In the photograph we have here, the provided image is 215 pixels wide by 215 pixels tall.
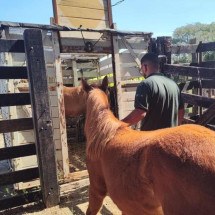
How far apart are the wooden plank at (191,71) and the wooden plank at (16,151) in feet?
8.31

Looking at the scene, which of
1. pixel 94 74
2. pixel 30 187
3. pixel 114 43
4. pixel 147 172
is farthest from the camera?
pixel 94 74

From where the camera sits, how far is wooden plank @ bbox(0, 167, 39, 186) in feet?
14.6

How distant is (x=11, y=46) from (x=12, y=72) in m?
0.38

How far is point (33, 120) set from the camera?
452 cm

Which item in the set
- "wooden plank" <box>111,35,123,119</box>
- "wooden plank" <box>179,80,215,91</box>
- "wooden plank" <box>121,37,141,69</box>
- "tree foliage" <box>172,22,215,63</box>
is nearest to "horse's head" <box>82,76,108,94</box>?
"wooden plank" <box>111,35,123,119</box>

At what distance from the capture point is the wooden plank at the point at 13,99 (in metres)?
4.36

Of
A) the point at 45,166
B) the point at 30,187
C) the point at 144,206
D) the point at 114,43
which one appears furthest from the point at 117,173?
the point at 114,43

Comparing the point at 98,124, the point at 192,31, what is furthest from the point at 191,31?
the point at 98,124

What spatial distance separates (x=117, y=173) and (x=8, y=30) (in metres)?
3.55

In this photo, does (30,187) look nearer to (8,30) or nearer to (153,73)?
(8,30)

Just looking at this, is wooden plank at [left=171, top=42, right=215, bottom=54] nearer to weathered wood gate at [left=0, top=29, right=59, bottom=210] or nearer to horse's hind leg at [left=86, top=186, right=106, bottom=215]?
weathered wood gate at [left=0, top=29, right=59, bottom=210]

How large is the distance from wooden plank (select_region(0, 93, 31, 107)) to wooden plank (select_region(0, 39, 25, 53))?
0.66m

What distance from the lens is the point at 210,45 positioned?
20.3 feet

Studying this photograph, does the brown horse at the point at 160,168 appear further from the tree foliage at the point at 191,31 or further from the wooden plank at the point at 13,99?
the tree foliage at the point at 191,31
